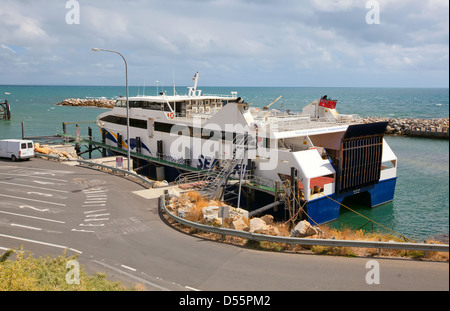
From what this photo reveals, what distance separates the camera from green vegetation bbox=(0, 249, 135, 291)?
25.6 ft

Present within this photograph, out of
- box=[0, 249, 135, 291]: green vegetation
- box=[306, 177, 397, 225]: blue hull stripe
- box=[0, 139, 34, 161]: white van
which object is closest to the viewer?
box=[0, 249, 135, 291]: green vegetation

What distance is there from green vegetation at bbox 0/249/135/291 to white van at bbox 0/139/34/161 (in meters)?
20.2

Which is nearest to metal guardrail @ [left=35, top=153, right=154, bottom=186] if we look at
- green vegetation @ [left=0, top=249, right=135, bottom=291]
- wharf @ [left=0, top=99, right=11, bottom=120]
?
green vegetation @ [left=0, top=249, right=135, bottom=291]

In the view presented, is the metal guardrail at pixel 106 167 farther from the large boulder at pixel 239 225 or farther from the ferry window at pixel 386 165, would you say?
the ferry window at pixel 386 165

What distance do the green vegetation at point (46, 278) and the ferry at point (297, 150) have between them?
11.3 m

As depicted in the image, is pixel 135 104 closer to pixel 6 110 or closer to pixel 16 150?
pixel 16 150

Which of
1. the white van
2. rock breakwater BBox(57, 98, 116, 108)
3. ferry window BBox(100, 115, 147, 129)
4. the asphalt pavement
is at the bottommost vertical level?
the asphalt pavement

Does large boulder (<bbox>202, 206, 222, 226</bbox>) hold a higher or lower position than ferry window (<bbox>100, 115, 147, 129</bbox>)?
lower

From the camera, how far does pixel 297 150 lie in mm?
21734

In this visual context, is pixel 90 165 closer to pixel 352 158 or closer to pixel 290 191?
pixel 290 191

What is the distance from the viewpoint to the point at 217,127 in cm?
2330

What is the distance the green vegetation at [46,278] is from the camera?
7.79 metres

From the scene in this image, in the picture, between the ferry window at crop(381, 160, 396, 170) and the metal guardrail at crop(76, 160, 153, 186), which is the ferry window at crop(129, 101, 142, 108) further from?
the ferry window at crop(381, 160, 396, 170)
